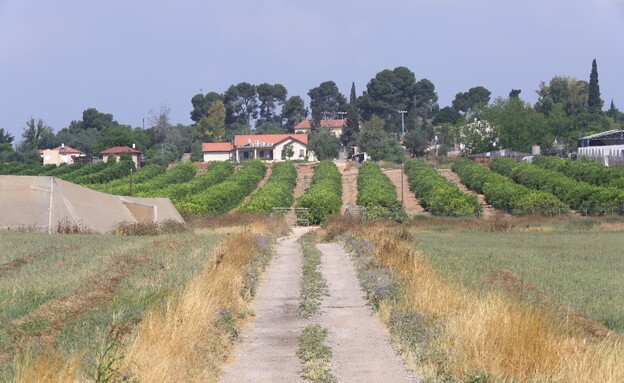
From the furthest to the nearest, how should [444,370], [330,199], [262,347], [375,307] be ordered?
[330,199], [375,307], [262,347], [444,370]

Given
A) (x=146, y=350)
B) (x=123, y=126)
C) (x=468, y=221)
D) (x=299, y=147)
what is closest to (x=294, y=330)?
(x=146, y=350)

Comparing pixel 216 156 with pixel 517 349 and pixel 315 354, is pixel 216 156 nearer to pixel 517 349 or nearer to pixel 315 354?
pixel 315 354

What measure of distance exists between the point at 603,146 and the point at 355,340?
97189 millimetres

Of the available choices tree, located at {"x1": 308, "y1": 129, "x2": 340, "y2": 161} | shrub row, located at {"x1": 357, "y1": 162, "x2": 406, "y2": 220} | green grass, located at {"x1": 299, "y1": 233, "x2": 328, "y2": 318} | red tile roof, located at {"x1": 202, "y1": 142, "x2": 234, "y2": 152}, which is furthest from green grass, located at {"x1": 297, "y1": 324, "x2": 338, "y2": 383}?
red tile roof, located at {"x1": 202, "y1": 142, "x2": 234, "y2": 152}

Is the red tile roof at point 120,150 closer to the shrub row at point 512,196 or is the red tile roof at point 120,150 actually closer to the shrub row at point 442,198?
the shrub row at point 442,198

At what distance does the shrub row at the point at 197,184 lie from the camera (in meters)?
73.4

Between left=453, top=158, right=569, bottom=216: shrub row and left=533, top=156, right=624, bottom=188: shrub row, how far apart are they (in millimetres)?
5725

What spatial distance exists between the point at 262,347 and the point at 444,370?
326 cm

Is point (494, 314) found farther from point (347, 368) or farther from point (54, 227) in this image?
point (54, 227)

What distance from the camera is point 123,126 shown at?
14138 cm

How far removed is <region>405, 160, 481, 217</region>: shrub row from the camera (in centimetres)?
6631

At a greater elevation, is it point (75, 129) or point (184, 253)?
point (75, 129)

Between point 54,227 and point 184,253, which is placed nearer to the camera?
point 184,253

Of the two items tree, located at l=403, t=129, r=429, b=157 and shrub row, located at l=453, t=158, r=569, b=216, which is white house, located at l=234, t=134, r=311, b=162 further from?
shrub row, located at l=453, t=158, r=569, b=216
